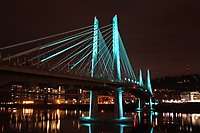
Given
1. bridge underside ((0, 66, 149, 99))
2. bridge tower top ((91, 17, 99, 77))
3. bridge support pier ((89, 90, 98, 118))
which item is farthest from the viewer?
bridge support pier ((89, 90, 98, 118))

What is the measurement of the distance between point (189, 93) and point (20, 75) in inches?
5208

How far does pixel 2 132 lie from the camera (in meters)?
40.3

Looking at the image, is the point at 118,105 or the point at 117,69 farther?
the point at 118,105

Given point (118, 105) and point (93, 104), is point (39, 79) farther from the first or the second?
point (118, 105)

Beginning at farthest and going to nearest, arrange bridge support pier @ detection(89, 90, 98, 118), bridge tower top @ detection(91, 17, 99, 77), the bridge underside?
bridge support pier @ detection(89, 90, 98, 118)
bridge tower top @ detection(91, 17, 99, 77)
the bridge underside

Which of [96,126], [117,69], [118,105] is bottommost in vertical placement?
[96,126]

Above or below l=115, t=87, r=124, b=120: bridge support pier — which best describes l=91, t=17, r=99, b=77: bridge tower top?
above

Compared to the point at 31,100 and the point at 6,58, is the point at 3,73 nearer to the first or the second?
the point at 6,58

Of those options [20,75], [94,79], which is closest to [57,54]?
[94,79]

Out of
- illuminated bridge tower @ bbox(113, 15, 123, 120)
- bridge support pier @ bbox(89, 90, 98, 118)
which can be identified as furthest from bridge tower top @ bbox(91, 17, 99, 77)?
bridge support pier @ bbox(89, 90, 98, 118)

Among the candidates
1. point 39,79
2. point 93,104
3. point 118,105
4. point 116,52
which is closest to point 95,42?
point 116,52

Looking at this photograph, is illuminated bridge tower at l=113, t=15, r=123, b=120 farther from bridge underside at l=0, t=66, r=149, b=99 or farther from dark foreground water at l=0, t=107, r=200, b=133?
bridge underside at l=0, t=66, r=149, b=99

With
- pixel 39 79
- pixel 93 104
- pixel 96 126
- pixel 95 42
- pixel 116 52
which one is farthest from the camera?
pixel 116 52

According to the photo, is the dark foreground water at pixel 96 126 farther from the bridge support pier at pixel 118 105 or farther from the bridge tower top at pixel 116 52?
the bridge tower top at pixel 116 52
